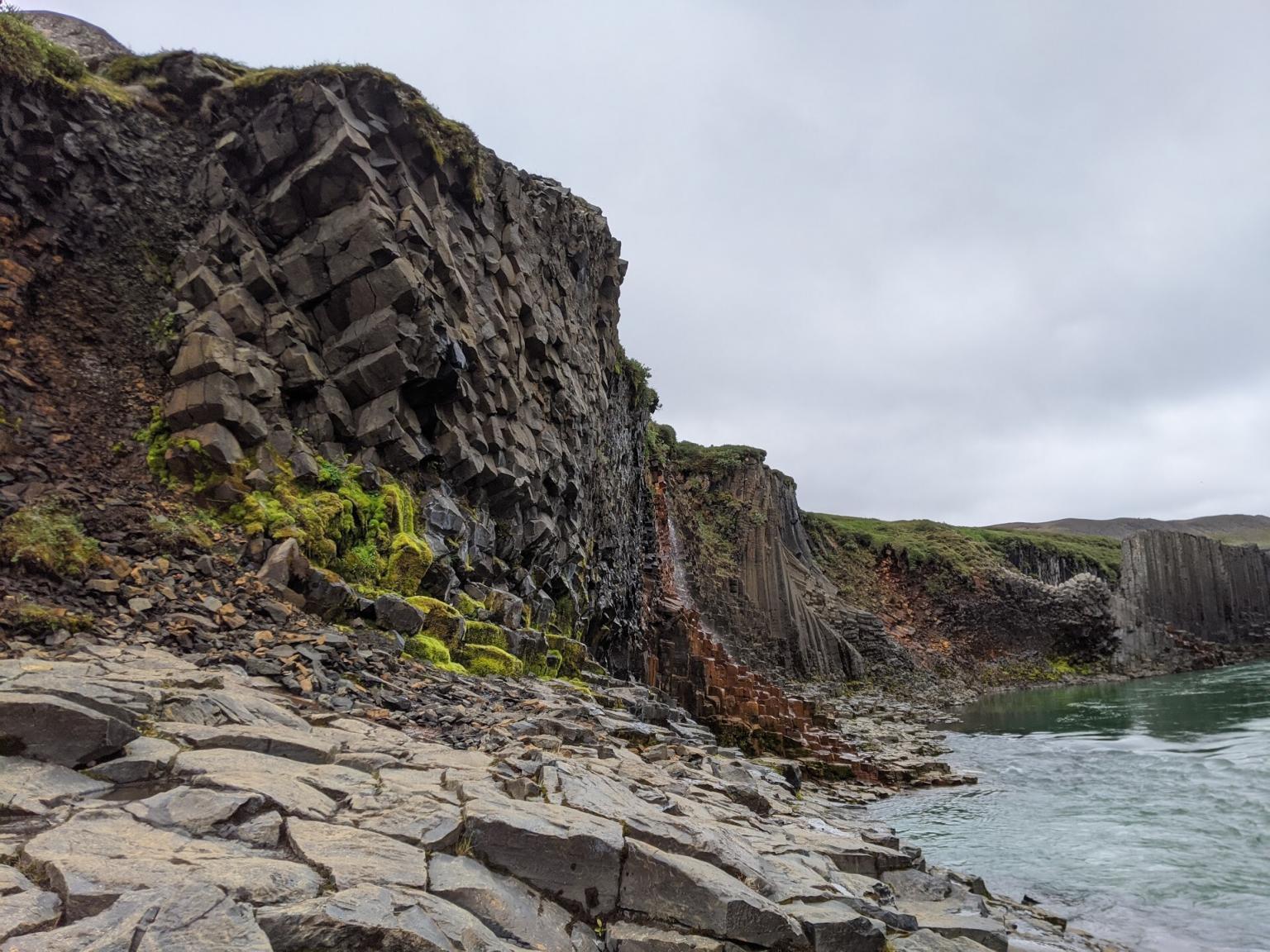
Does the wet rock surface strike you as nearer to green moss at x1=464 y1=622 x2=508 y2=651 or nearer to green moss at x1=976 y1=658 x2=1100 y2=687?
green moss at x1=464 y1=622 x2=508 y2=651

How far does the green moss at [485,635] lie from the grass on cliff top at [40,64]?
1336 centimetres

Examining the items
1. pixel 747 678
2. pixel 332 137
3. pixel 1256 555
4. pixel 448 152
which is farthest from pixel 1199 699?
pixel 1256 555

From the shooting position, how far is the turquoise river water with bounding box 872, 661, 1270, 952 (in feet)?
34.5

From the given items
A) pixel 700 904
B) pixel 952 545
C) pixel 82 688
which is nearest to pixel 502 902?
pixel 700 904

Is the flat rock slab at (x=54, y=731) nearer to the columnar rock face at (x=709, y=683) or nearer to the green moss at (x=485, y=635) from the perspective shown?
the green moss at (x=485, y=635)

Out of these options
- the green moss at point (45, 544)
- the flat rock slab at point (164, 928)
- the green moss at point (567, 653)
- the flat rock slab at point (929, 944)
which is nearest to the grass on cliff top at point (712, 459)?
the green moss at point (567, 653)

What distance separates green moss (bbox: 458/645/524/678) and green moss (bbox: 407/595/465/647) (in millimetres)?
319

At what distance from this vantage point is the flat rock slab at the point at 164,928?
2.93 metres

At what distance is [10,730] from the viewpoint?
4.66 m

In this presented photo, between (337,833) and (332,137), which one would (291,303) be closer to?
(332,137)

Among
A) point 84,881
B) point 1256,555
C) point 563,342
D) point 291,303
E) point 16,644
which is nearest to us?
point 84,881

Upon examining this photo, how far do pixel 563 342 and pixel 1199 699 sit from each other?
40243 mm

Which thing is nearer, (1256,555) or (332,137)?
(332,137)

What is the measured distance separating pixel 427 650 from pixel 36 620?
17.3 feet
